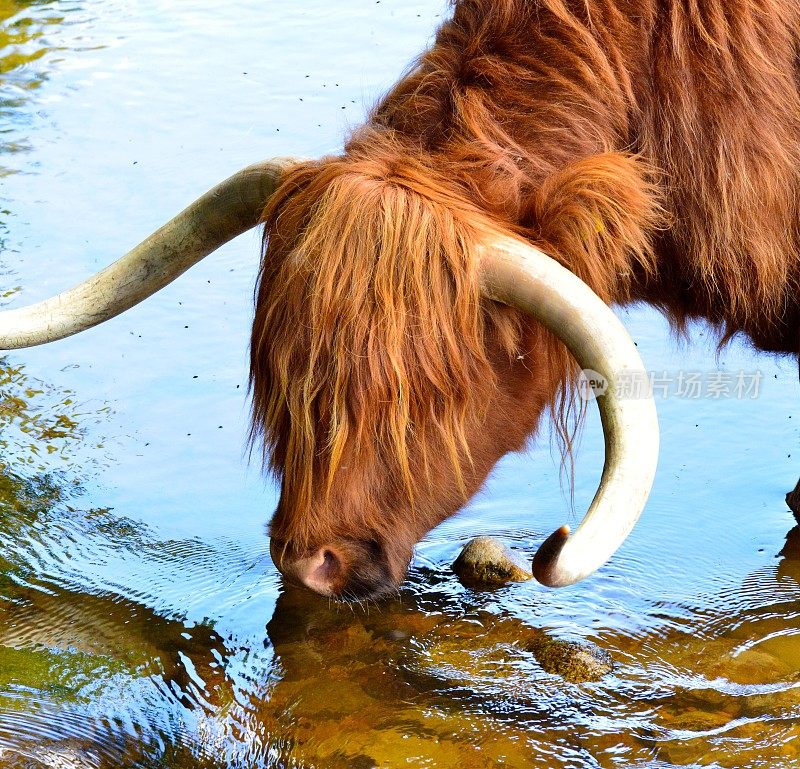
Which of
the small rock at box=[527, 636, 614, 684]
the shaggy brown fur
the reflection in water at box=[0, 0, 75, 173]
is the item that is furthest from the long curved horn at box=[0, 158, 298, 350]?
the reflection in water at box=[0, 0, 75, 173]

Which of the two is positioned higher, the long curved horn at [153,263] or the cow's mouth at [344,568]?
the long curved horn at [153,263]

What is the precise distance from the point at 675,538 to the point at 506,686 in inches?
38.7

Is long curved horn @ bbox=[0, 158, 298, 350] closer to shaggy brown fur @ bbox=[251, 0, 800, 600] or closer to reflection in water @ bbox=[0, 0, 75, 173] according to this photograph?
shaggy brown fur @ bbox=[251, 0, 800, 600]

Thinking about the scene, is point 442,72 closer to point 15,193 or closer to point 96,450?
point 96,450

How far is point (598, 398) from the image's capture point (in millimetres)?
2381

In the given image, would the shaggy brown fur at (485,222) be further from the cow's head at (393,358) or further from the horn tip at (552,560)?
the horn tip at (552,560)

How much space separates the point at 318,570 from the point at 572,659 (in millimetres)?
843

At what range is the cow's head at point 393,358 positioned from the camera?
2455 mm

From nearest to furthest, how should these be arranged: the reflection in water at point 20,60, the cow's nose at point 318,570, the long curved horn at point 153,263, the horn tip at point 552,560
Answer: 1. the horn tip at point 552,560
2. the cow's nose at point 318,570
3. the long curved horn at point 153,263
4. the reflection in water at point 20,60

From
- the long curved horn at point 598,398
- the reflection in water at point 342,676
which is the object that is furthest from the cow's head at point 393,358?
the reflection in water at point 342,676

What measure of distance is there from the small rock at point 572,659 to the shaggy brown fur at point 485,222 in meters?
0.55

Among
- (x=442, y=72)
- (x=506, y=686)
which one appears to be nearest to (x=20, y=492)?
(x=506, y=686)

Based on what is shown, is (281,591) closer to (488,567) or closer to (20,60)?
(488,567)

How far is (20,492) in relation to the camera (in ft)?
12.8
